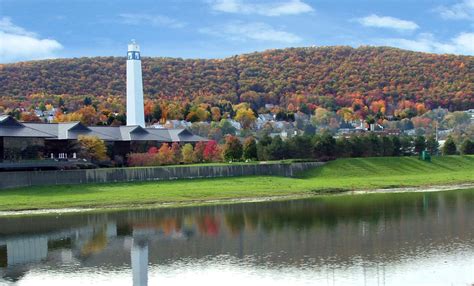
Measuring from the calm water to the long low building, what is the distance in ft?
70.2

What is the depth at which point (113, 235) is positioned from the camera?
4138 cm

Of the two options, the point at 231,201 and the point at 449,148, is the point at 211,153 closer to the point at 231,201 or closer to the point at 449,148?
the point at 231,201

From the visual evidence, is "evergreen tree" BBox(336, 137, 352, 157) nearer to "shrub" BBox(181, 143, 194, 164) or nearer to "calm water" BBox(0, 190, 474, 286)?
"shrub" BBox(181, 143, 194, 164)

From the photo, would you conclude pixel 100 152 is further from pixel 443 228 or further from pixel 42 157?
pixel 443 228

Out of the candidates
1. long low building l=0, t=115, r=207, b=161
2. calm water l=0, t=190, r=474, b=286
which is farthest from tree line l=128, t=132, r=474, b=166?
calm water l=0, t=190, r=474, b=286

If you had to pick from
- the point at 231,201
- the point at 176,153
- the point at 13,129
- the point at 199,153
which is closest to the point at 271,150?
the point at 199,153

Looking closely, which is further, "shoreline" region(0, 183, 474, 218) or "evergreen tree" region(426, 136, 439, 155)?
"evergreen tree" region(426, 136, 439, 155)

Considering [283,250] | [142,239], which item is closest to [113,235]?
[142,239]

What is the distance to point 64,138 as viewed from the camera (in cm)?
7619

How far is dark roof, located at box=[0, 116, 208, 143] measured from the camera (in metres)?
70.4

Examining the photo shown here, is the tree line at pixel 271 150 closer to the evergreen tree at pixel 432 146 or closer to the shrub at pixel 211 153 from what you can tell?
the shrub at pixel 211 153

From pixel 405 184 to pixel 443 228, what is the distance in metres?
34.3

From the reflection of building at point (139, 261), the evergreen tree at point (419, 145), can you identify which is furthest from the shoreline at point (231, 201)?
the evergreen tree at point (419, 145)

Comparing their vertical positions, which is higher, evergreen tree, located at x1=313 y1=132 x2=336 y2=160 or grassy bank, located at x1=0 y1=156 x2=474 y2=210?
evergreen tree, located at x1=313 y1=132 x2=336 y2=160
